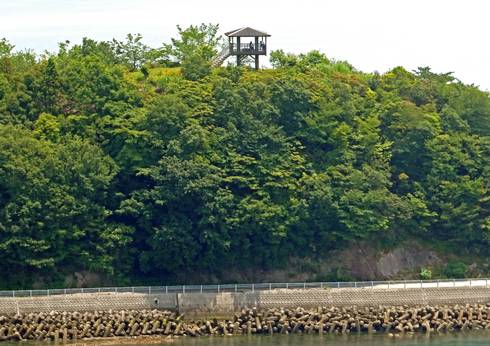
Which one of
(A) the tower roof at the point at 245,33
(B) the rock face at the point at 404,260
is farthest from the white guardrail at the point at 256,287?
(A) the tower roof at the point at 245,33

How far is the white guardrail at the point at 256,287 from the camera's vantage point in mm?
74062

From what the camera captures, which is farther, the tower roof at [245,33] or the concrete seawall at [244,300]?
the tower roof at [245,33]

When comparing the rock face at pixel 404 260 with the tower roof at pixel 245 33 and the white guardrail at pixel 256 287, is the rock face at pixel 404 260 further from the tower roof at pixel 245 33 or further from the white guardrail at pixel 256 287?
the tower roof at pixel 245 33

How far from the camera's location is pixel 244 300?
245 ft

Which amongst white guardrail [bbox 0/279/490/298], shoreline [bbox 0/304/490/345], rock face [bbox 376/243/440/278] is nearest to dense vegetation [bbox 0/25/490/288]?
rock face [bbox 376/243/440/278]

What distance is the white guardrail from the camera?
74.1 m

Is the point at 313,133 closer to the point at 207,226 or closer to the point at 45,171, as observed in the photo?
the point at 207,226

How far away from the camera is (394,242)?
8319 cm

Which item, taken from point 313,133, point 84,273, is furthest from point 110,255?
point 313,133

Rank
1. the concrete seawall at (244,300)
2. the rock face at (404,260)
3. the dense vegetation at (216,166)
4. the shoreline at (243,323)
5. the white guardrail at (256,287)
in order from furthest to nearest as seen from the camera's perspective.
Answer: the rock face at (404,260)
the dense vegetation at (216,166)
the white guardrail at (256,287)
the concrete seawall at (244,300)
the shoreline at (243,323)

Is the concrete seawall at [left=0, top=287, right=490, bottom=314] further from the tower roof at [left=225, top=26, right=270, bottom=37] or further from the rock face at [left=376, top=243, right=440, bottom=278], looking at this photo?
the tower roof at [left=225, top=26, right=270, bottom=37]

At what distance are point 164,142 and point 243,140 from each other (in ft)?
13.4

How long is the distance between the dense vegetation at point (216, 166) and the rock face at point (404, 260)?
79 cm

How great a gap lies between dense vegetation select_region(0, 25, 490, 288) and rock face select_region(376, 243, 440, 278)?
79 cm
